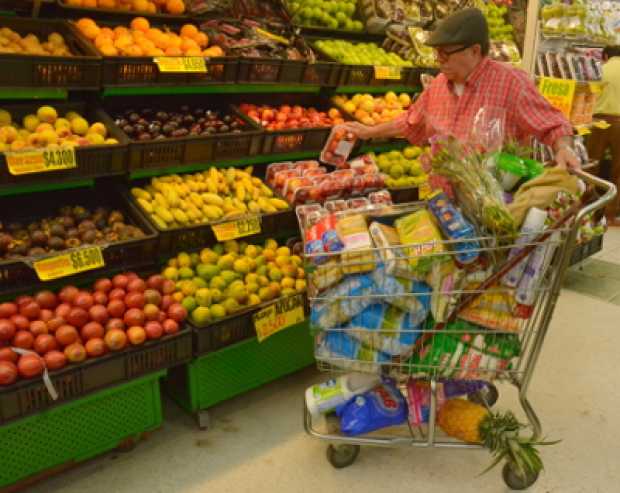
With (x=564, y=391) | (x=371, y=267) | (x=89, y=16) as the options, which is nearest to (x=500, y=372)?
(x=371, y=267)

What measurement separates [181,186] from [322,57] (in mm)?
1424

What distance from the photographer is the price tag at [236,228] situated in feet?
8.54

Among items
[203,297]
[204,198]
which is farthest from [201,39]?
[203,297]

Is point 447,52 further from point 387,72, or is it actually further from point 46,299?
point 46,299

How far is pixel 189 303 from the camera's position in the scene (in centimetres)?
239

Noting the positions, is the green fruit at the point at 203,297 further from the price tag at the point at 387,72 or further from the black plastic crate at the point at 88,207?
the price tag at the point at 387,72

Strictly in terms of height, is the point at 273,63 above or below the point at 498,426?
above

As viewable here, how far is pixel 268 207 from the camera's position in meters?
2.87

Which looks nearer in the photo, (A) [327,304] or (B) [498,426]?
(A) [327,304]

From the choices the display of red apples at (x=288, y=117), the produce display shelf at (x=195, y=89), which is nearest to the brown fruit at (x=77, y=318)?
the produce display shelf at (x=195, y=89)

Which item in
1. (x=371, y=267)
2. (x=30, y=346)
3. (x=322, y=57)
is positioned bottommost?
(x=30, y=346)

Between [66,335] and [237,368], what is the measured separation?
31.8 inches

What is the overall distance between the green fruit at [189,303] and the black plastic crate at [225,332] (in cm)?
7

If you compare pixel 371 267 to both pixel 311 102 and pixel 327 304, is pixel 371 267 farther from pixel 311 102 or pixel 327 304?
pixel 311 102
